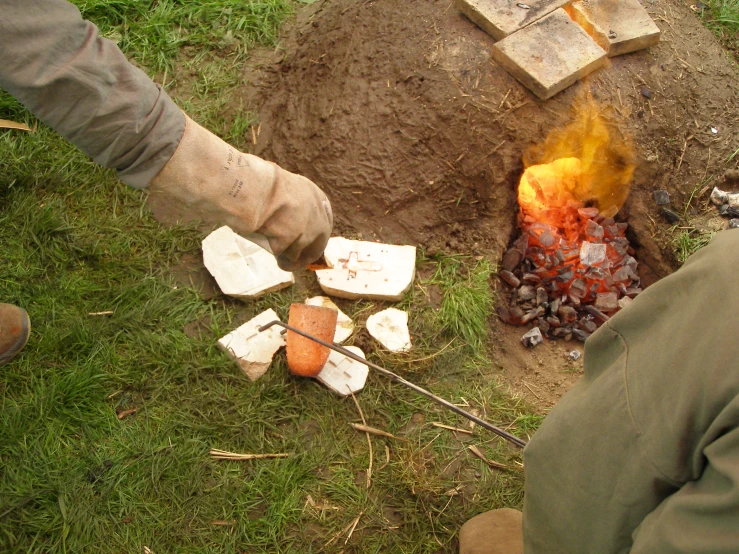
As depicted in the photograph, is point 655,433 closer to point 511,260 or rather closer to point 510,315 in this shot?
point 510,315

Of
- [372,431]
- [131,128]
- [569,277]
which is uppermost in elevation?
[131,128]

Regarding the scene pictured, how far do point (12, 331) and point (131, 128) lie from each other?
1540mm

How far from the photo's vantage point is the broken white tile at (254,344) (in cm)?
316

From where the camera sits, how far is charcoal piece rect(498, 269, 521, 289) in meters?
3.70

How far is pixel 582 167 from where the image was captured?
153 inches

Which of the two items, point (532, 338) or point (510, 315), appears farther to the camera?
point (510, 315)

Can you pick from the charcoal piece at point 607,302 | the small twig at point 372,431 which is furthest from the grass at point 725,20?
the small twig at point 372,431

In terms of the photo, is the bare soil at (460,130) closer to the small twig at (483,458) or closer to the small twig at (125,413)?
the small twig at (483,458)

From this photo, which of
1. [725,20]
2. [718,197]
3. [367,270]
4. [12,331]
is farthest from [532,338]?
[725,20]

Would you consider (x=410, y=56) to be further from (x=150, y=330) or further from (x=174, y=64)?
(x=150, y=330)

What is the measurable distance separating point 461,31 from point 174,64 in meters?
1.85

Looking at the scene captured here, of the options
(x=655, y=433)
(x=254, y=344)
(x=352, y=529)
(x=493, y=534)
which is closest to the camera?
(x=655, y=433)

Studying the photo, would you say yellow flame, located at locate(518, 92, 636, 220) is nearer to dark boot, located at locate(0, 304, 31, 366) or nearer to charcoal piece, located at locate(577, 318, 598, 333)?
charcoal piece, located at locate(577, 318, 598, 333)

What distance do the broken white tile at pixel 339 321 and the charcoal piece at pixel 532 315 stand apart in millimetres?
978
